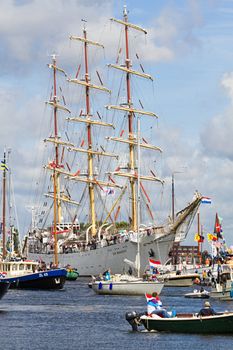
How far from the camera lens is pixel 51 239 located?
588 ft

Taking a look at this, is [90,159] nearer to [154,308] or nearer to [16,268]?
[16,268]

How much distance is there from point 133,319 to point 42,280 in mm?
51587

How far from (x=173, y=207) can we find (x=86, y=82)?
31.8m

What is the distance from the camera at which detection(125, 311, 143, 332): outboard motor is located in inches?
2486

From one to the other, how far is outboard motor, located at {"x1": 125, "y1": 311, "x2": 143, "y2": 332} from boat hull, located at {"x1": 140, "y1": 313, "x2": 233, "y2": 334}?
99cm

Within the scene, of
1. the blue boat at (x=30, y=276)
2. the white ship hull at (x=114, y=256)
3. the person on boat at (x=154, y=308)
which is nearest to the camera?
the person on boat at (x=154, y=308)

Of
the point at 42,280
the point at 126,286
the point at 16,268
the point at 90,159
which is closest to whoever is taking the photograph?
the point at 126,286

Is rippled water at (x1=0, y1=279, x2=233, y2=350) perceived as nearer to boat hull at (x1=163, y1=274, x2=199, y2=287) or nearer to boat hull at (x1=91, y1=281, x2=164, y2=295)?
boat hull at (x1=91, y1=281, x2=164, y2=295)

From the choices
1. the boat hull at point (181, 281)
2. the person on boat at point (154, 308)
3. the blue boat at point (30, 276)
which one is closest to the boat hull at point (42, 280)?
the blue boat at point (30, 276)

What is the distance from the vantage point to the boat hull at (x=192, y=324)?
58812 millimetres

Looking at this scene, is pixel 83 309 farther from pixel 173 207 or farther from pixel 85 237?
pixel 85 237

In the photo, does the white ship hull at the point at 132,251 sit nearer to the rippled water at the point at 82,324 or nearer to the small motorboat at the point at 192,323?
the rippled water at the point at 82,324

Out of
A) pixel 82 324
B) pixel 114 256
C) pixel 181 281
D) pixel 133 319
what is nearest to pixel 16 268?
pixel 181 281

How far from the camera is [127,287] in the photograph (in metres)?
96.8
